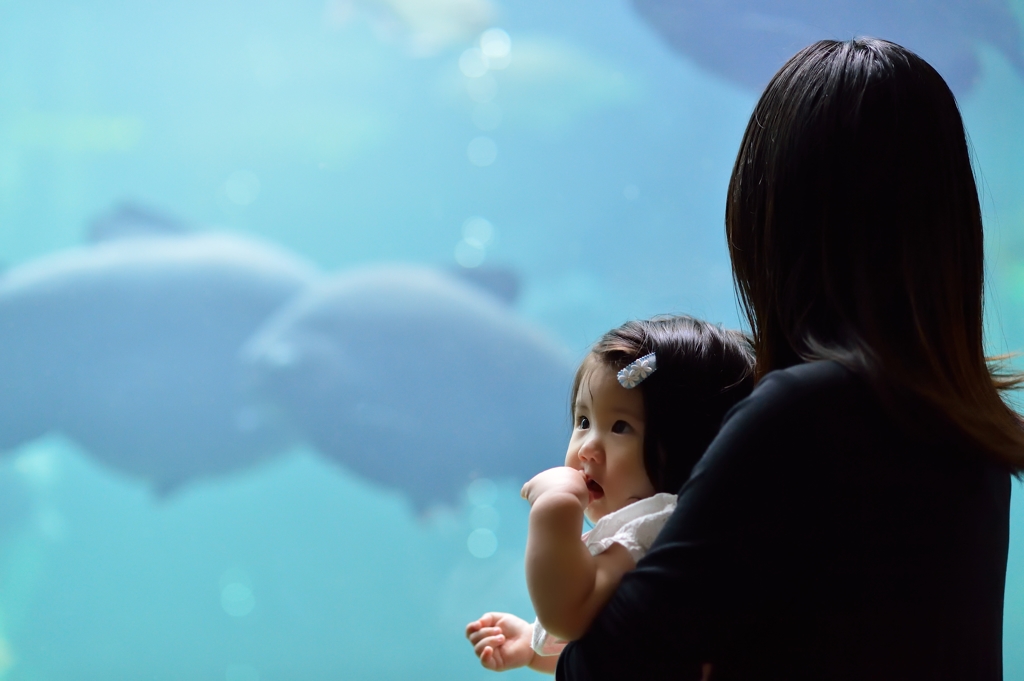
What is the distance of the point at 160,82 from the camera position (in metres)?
2.08

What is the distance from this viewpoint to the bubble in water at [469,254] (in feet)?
6.77

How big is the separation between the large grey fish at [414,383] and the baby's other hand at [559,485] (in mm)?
1163

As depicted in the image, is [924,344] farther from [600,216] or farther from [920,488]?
[600,216]

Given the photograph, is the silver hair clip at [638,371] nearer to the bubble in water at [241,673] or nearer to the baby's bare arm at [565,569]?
the baby's bare arm at [565,569]

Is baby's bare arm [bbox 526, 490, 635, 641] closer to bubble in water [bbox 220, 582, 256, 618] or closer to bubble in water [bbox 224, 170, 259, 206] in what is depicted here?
bubble in water [bbox 220, 582, 256, 618]

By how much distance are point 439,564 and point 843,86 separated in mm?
1584

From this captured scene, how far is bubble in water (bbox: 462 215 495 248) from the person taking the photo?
81.7 inches

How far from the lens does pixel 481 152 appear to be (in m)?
2.11

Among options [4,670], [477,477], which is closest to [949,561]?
[477,477]

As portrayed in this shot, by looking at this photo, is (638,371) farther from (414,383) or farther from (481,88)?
(481,88)

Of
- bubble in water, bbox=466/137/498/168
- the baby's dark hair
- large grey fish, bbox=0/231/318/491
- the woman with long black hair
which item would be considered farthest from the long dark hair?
large grey fish, bbox=0/231/318/491

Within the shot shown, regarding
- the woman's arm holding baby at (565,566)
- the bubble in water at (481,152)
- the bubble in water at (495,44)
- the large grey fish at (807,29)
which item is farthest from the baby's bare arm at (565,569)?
the large grey fish at (807,29)

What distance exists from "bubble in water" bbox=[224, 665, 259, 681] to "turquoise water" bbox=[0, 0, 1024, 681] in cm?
4

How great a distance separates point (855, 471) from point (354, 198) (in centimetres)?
169
